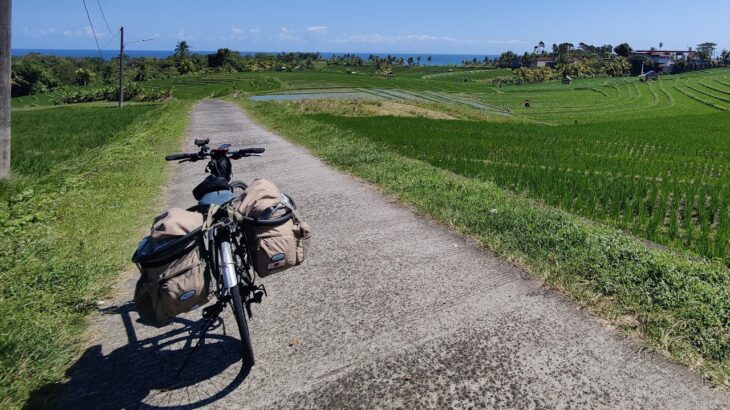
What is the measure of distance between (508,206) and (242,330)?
4.23m

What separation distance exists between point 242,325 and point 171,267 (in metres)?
0.51

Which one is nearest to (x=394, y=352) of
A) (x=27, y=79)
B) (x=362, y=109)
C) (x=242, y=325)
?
(x=242, y=325)

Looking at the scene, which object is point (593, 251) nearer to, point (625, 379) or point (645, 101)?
point (625, 379)

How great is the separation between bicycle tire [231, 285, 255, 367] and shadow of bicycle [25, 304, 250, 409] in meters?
0.14

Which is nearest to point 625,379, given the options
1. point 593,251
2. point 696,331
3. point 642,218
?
point 696,331

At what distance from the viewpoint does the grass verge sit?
3.04m

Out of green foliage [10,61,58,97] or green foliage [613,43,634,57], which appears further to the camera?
green foliage [613,43,634,57]

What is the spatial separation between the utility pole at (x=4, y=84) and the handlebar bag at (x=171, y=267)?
6088 millimetres

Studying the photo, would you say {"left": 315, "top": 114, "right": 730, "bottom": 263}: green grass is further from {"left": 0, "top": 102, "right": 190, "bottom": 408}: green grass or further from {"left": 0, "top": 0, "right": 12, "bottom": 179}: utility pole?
{"left": 0, "top": 0, "right": 12, "bottom": 179}: utility pole

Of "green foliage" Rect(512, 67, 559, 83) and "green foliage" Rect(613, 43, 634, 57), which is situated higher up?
"green foliage" Rect(613, 43, 634, 57)

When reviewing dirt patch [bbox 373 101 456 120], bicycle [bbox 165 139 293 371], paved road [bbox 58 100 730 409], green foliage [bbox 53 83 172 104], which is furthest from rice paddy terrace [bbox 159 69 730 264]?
green foliage [bbox 53 83 172 104]

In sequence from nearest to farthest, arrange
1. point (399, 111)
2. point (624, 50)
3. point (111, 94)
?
1. point (399, 111)
2. point (111, 94)
3. point (624, 50)

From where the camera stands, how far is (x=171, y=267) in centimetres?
241

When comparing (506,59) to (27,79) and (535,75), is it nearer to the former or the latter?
(535,75)
